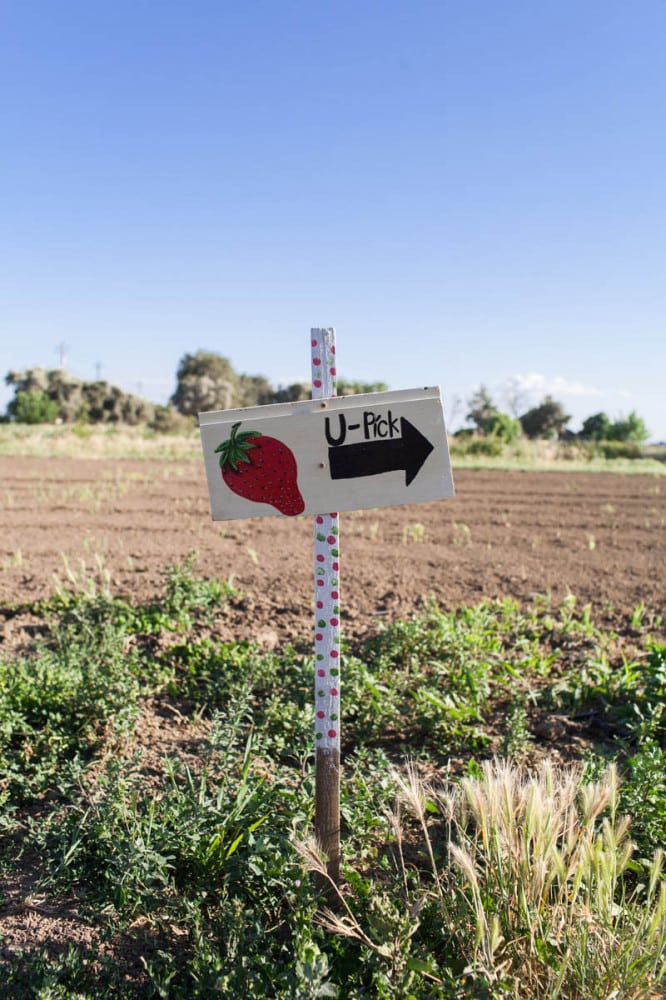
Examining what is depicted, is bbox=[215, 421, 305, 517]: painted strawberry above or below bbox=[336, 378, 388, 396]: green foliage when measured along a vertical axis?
below

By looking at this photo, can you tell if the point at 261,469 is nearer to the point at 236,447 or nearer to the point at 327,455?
the point at 236,447

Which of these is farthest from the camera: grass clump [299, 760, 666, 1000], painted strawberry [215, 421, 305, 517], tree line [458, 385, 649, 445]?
tree line [458, 385, 649, 445]

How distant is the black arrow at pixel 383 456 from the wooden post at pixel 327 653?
190 millimetres

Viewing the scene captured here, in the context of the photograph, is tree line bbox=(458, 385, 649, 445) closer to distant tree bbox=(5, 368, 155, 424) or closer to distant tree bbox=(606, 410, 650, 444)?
distant tree bbox=(606, 410, 650, 444)

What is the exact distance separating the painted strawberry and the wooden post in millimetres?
157

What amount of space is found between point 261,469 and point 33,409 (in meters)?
44.6

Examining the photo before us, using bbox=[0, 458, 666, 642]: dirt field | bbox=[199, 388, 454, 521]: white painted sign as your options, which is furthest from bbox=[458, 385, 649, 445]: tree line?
bbox=[199, 388, 454, 521]: white painted sign

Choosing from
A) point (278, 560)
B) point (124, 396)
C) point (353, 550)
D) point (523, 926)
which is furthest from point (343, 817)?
point (124, 396)

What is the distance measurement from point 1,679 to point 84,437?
23937 millimetres

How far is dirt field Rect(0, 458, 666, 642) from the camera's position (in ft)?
19.6

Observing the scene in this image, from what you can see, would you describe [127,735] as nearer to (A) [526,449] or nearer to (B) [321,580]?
(B) [321,580]

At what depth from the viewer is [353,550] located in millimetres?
8031

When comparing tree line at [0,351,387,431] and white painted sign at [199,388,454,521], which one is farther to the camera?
tree line at [0,351,387,431]

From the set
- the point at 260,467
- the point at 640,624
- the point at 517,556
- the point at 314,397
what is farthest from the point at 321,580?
the point at 517,556
